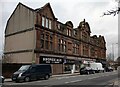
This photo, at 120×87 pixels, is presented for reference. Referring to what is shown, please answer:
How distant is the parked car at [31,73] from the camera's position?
28.1 metres

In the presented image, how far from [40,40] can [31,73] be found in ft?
49.3

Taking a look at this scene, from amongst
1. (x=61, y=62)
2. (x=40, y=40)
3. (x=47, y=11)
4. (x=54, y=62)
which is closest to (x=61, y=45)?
(x=61, y=62)

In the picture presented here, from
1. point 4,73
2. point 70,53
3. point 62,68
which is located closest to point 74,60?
point 70,53

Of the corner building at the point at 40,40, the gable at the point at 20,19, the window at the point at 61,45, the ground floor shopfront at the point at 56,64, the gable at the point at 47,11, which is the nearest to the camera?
the ground floor shopfront at the point at 56,64

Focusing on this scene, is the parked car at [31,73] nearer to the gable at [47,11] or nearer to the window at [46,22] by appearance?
the window at [46,22]

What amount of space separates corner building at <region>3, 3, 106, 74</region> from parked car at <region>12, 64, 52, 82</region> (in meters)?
6.67

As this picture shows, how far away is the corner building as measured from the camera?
42.8 m

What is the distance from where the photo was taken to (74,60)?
186 feet

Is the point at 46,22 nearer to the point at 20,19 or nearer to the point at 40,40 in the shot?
the point at 40,40

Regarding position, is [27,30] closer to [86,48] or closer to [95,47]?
[86,48]

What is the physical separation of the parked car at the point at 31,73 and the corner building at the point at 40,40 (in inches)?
263

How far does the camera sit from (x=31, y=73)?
29.2 m

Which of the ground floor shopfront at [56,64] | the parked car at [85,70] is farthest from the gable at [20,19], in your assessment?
the parked car at [85,70]

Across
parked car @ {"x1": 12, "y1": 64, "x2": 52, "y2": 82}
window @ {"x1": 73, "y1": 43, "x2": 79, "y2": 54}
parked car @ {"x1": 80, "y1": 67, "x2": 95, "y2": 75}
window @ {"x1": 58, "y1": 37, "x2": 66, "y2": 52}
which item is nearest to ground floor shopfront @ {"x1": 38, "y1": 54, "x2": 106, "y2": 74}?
window @ {"x1": 58, "y1": 37, "x2": 66, "y2": 52}
